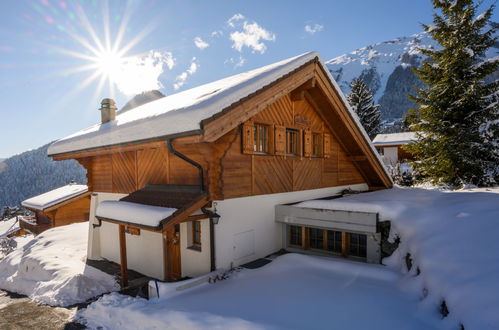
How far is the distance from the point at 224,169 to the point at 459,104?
1097 cm

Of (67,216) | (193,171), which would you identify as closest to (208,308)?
(193,171)

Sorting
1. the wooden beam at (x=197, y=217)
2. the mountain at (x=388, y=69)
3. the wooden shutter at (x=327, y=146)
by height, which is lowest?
the wooden beam at (x=197, y=217)

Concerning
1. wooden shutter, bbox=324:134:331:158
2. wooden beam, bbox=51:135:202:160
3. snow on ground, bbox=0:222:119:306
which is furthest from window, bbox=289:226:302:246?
snow on ground, bbox=0:222:119:306

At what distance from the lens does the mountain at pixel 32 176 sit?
98438 millimetres

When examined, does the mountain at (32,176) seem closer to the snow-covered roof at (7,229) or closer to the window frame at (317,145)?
the snow-covered roof at (7,229)

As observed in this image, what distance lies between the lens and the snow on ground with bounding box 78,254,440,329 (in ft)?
15.5

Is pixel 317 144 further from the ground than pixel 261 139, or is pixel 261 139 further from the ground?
pixel 261 139

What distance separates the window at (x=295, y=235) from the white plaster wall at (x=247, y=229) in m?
0.34

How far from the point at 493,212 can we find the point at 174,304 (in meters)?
7.45

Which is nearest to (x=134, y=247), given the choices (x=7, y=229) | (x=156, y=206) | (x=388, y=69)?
(x=156, y=206)

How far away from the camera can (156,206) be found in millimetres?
6984

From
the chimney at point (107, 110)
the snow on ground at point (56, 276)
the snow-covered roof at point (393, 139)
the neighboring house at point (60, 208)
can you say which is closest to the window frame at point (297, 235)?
the snow on ground at point (56, 276)

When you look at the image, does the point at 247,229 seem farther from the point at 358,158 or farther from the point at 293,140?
the point at 358,158

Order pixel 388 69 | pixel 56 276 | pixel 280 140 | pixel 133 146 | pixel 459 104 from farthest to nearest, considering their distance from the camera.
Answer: pixel 388 69
pixel 459 104
pixel 280 140
pixel 56 276
pixel 133 146
